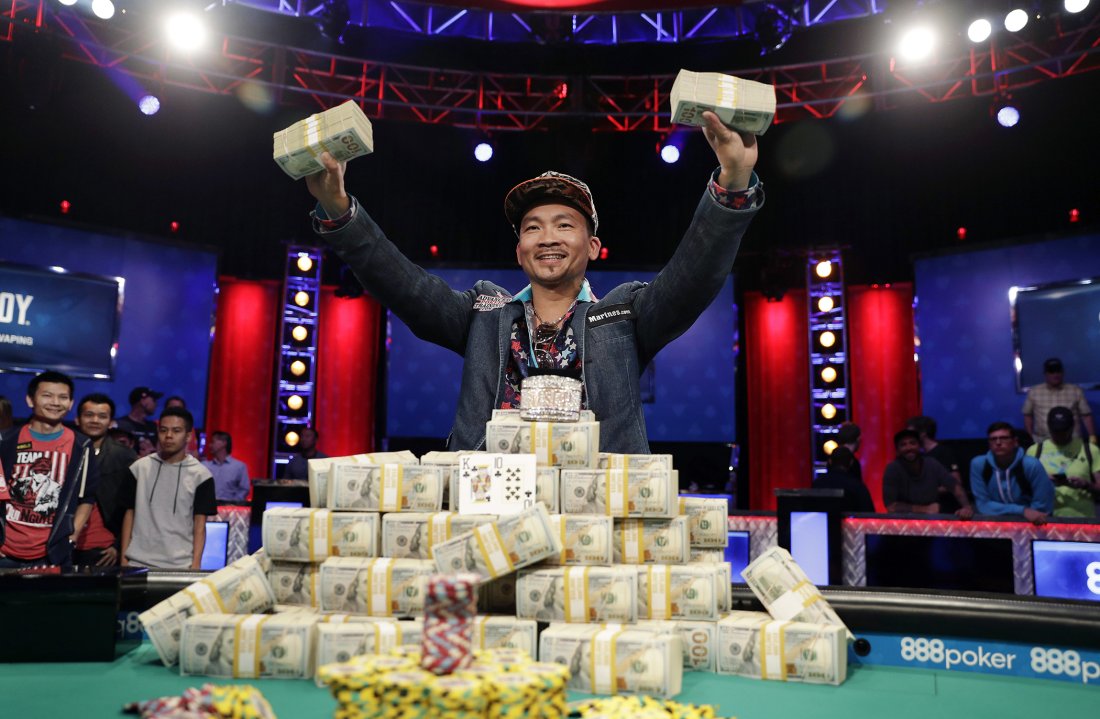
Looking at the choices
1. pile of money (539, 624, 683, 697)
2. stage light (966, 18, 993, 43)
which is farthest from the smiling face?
stage light (966, 18, 993, 43)

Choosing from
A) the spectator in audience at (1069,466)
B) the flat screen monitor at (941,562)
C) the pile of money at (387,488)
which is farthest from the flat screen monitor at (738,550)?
the pile of money at (387,488)

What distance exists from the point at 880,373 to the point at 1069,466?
4.19 m

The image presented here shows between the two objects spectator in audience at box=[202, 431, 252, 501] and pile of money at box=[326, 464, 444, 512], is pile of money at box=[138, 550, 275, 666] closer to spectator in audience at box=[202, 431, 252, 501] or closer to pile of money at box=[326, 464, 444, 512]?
pile of money at box=[326, 464, 444, 512]

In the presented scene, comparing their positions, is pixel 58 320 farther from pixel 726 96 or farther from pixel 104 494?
pixel 726 96

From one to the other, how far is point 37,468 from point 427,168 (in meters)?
7.57

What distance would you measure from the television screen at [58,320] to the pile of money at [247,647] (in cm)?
820

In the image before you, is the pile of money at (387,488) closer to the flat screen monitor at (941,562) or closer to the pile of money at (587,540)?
the pile of money at (587,540)

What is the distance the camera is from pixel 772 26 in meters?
8.99

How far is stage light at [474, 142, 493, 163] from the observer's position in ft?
33.8

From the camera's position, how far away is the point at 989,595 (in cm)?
225

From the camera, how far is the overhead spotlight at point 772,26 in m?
8.98

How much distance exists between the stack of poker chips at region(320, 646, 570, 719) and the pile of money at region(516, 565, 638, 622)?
569mm

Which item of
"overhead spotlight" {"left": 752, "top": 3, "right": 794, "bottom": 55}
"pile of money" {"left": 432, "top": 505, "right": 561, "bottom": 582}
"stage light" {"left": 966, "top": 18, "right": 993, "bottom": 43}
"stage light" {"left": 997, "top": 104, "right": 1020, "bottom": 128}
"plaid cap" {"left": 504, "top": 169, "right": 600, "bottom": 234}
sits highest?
"overhead spotlight" {"left": 752, "top": 3, "right": 794, "bottom": 55}

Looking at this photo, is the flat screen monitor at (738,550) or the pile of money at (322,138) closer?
the pile of money at (322,138)
